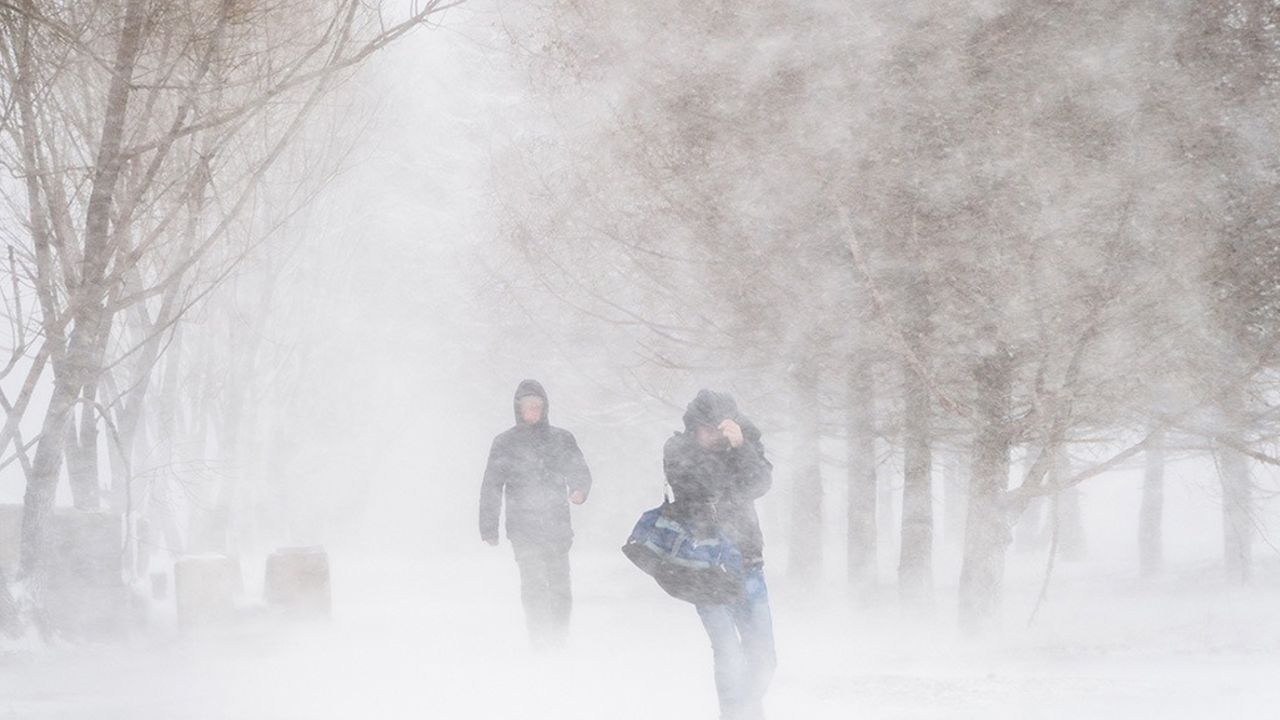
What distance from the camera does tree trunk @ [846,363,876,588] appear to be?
42.7 feet

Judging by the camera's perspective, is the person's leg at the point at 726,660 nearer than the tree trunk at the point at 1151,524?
Yes

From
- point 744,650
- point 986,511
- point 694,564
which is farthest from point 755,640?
point 986,511

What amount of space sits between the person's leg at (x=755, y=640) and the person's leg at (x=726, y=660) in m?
0.05

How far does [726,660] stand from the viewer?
6125mm

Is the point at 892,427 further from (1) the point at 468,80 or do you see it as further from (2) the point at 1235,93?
(1) the point at 468,80

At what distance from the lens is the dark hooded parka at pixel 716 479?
6168 millimetres

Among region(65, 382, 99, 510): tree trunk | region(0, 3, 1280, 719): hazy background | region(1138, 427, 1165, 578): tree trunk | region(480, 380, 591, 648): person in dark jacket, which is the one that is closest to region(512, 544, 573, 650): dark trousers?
region(480, 380, 591, 648): person in dark jacket

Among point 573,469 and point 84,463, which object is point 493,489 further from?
point 84,463

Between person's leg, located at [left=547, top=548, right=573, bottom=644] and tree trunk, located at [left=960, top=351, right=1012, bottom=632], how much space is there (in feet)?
12.2

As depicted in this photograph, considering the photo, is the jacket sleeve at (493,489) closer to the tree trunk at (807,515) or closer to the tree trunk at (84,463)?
the tree trunk at (84,463)

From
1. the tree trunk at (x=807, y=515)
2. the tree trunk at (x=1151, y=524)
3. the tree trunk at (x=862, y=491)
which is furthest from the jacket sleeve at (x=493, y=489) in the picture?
the tree trunk at (x=1151, y=524)

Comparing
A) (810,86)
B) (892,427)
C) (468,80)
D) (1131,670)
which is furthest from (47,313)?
(468,80)

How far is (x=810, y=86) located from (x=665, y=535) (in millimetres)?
5531

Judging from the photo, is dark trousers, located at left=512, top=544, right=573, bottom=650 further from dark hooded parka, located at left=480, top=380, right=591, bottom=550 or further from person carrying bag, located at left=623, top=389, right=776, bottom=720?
person carrying bag, located at left=623, top=389, right=776, bottom=720
